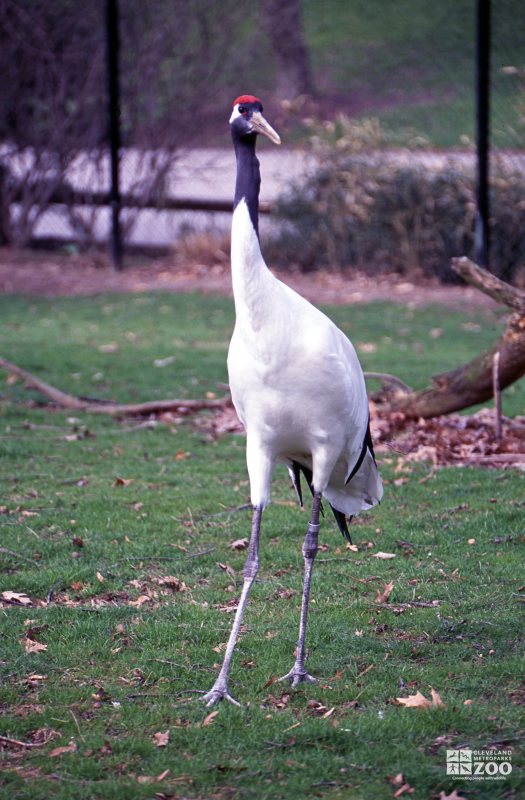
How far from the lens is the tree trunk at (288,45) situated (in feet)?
52.1

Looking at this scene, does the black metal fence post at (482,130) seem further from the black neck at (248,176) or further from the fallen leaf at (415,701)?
the fallen leaf at (415,701)

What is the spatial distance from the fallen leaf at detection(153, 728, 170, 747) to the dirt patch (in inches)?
352

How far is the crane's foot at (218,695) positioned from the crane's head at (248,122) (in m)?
2.16

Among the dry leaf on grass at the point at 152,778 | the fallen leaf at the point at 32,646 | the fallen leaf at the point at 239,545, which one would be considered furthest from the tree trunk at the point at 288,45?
the dry leaf on grass at the point at 152,778

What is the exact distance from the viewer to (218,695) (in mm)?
4254

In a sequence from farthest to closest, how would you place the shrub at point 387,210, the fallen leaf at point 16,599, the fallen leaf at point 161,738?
the shrub at point 387,210
the fallen leaf at point 16,599
the fallen leaf at point 161,738

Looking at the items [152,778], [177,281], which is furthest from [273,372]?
[177,281]

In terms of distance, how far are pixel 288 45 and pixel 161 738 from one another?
1467 centimetres

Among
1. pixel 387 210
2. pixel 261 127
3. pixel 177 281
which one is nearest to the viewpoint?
pixel 261 127

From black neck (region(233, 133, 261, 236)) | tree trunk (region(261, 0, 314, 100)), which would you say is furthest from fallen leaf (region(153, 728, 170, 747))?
tree trunk (region(261, 0, 314, 100))

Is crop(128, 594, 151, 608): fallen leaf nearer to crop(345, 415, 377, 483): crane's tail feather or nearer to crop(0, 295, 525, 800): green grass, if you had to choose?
crop(0, 295, 525, 800): green grass

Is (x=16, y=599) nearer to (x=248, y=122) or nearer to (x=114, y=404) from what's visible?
(x=248, y=122)

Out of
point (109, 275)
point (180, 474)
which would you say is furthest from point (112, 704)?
point (109, 275)

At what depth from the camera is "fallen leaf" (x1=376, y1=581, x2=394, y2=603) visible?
16.9 feet
